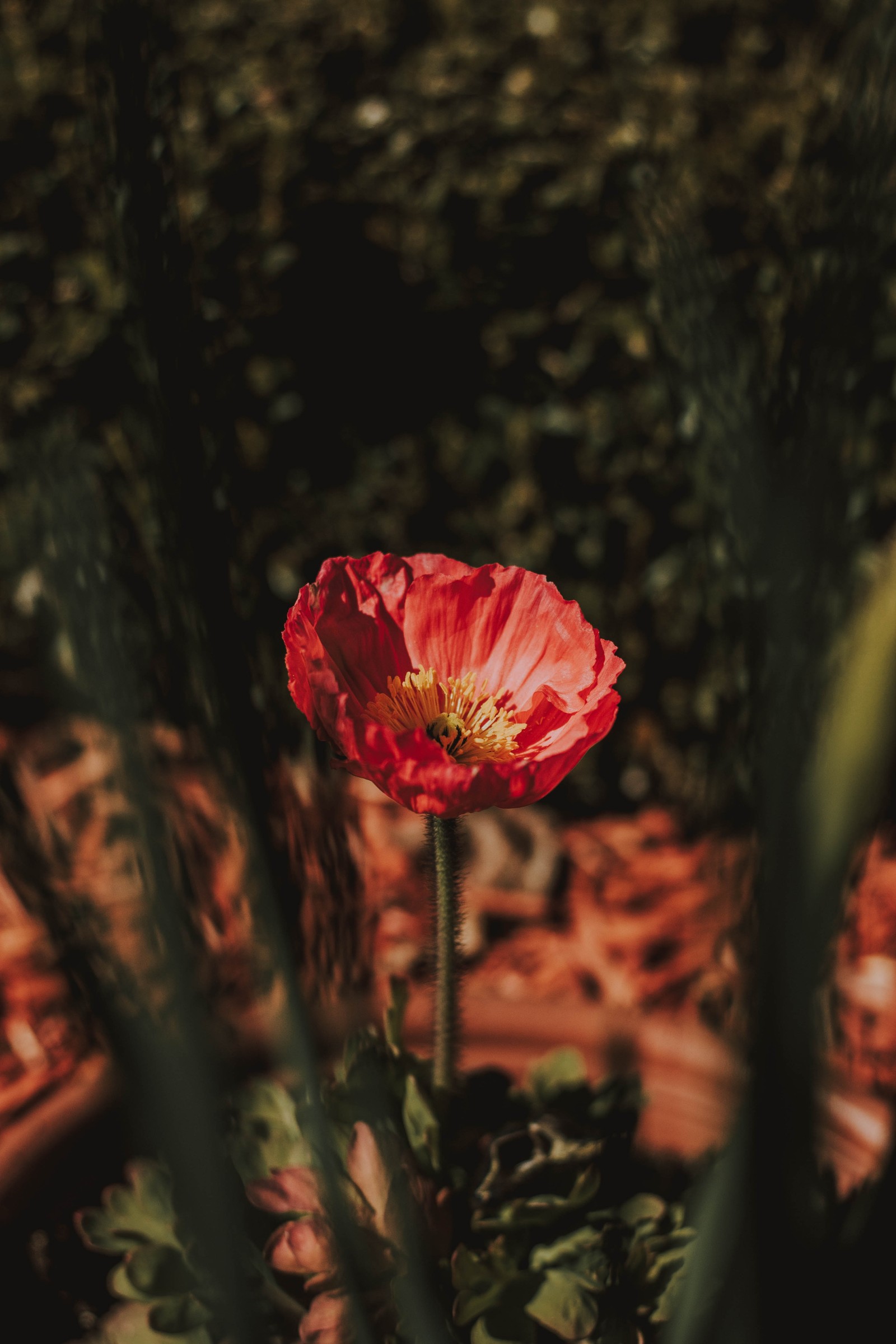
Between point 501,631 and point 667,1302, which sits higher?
point 501,631

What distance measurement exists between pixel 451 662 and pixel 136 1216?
17.7 inches

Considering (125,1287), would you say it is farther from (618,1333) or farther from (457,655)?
(457,655)

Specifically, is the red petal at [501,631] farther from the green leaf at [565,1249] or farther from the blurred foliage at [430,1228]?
the green leaf at [565,1249]

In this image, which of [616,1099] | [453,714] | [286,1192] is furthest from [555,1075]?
[453,714]

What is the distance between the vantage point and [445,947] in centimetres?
60

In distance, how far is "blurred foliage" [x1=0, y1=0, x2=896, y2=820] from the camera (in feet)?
4.99

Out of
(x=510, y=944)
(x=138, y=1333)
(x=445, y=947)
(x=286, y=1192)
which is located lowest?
(x=510, y=944)

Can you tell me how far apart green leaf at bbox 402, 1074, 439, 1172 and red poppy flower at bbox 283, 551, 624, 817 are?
8.9 inches

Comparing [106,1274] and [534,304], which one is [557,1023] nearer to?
[106,1274]

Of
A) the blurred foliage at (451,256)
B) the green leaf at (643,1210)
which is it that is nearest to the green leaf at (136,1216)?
the green leaf at (643,1210)

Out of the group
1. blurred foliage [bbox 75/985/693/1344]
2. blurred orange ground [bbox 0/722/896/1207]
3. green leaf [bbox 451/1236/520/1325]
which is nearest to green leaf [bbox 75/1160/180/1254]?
blurred foliage [bbox 75/985/693/1344]

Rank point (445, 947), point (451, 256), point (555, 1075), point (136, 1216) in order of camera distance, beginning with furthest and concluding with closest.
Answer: point (451, 256) → point (555, 1075) → point (136, 1216) → point (445, 947)

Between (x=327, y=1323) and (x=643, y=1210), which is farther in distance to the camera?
(x=643, y=1210)

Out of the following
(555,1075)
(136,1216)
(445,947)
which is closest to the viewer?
(445,947)
